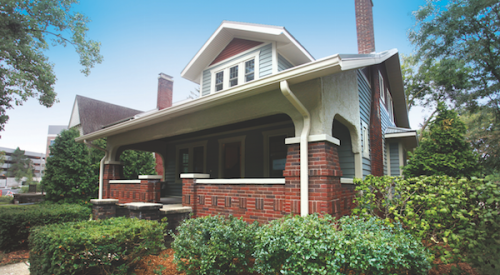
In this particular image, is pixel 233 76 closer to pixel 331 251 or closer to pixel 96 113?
pixel 331 251

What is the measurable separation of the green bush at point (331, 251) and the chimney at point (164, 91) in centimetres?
1690

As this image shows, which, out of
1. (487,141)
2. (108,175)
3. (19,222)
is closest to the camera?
(19,222)

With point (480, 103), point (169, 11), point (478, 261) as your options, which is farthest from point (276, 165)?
point (480, 103)

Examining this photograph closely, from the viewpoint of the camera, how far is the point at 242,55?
990 centimetres

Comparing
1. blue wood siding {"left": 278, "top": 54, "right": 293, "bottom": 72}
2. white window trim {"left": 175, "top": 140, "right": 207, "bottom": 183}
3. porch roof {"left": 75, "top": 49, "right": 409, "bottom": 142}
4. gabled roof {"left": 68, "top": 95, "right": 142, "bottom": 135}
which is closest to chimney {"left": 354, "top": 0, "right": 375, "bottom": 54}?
blue wood siding {"left": 278, "top": 54, "right": 293, "bottom": 72}

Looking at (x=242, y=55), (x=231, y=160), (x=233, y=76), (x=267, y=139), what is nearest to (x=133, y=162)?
(x=231, y=160)

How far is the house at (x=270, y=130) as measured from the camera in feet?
15.6

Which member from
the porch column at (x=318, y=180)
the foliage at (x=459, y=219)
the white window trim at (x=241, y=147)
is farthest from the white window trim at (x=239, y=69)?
the foliage at (x=459, y=219)

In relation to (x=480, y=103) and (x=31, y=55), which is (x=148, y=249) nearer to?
(x=31, y=55)

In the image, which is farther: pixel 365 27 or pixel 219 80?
pixel 365 27

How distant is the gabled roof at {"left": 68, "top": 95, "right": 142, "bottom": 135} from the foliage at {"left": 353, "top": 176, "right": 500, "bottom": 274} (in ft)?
70.0

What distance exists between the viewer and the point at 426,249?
12.2 feet

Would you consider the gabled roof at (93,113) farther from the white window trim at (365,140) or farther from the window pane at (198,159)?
the white window trim at (365,140)

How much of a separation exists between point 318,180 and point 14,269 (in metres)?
5.66
